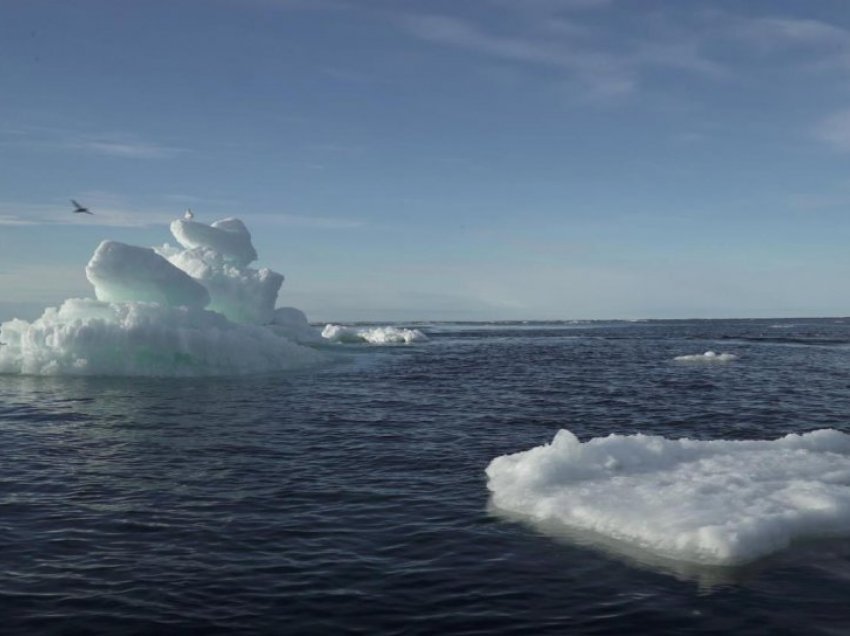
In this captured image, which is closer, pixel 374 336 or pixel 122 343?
pixel 122 343

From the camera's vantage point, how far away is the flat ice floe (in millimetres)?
8969

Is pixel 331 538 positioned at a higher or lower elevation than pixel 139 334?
lower

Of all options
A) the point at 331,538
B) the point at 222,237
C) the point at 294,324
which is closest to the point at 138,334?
the point at 222,237

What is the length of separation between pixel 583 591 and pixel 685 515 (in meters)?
2.65

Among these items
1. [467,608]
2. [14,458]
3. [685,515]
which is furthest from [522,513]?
[14,458]

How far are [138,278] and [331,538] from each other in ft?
100.0

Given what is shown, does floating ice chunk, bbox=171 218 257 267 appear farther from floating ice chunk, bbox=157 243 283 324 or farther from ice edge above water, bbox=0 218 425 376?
ice edge above water, bbox=0 218 425 376

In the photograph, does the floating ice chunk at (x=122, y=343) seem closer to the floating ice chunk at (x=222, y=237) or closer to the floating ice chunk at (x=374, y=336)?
the floating ice chunk at (x=222, y=237)

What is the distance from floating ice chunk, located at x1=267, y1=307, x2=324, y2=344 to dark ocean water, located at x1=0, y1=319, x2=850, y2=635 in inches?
1375

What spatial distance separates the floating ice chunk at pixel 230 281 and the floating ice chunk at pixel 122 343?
1202 cm

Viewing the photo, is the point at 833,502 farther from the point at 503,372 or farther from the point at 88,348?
the point at 88,348

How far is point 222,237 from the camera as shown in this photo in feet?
160

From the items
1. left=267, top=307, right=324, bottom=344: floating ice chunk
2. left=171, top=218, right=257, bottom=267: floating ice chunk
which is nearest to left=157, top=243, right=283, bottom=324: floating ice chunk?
left=171, top=218, right=257, bottom=267: floating ice chunk

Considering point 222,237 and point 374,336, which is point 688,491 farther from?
point 374,336
